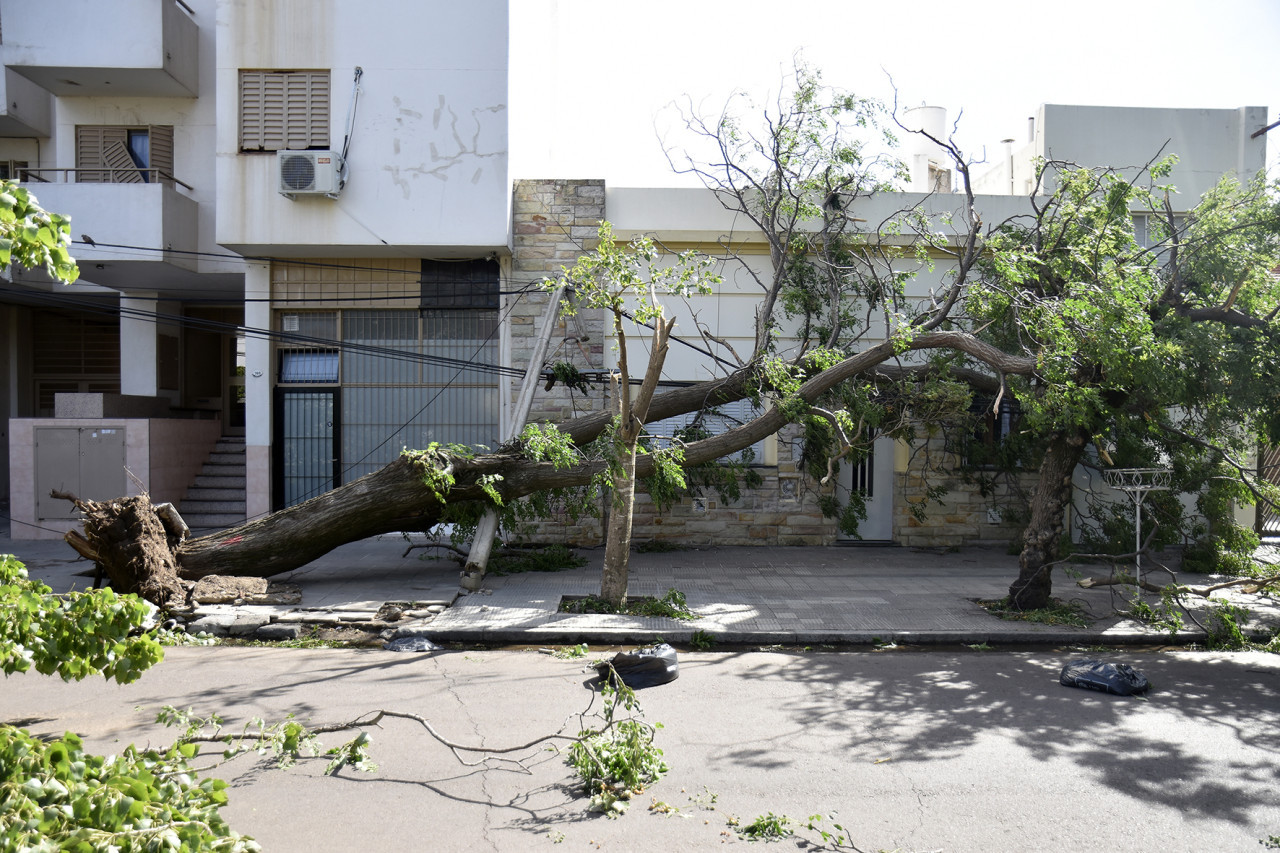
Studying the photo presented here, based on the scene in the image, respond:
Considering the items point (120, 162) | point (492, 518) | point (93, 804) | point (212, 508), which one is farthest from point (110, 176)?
point (93, 804)

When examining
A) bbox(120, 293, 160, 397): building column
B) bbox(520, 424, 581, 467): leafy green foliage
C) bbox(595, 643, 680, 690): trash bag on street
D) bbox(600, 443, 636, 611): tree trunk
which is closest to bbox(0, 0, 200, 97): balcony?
bbox(120, 293, 160, 397): building column

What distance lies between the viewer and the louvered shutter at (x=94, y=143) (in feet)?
48.8

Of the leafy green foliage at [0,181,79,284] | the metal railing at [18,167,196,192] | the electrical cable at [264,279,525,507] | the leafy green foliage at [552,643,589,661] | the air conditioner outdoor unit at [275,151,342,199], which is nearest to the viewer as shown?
the leafy green foliage at [0,181,79,284]

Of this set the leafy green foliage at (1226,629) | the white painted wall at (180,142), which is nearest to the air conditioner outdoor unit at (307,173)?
the white painted wall at (180,142)

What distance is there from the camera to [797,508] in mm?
14312

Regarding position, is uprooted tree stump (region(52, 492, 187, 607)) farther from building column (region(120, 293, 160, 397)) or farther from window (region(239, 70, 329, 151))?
building column (region(120, 293, 160, 397))

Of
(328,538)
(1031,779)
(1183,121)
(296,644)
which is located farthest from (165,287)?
(1183,121)

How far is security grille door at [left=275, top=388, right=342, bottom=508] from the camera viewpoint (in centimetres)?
1426

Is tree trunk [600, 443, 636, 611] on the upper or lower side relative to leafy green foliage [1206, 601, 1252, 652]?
upper

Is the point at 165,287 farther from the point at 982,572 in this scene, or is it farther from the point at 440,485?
the point at 982,572

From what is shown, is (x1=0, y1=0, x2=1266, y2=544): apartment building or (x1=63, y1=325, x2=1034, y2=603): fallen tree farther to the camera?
(x1=0, y1=0, x2=1266, y2=544): apartment building

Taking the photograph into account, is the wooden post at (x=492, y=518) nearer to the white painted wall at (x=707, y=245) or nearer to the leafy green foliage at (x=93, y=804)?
the white painted wall at (x=707, y=245)

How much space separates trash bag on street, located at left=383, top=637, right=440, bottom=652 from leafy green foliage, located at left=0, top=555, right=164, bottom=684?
559cm

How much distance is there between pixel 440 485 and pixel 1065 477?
23.9 ft
